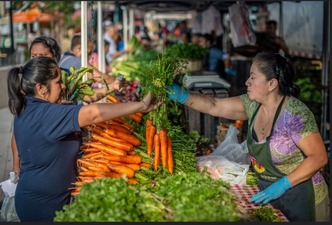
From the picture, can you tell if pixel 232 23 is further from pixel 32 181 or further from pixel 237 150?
pixel 32 181

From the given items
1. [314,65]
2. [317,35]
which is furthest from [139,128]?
[317,35]

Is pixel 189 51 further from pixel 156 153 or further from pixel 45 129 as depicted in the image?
pixel 45 129

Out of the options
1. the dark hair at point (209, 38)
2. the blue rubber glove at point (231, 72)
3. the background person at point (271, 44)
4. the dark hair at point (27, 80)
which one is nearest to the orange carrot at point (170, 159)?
the dark hair at point (27, 80)

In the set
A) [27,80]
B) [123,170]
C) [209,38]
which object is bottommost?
[123,170]

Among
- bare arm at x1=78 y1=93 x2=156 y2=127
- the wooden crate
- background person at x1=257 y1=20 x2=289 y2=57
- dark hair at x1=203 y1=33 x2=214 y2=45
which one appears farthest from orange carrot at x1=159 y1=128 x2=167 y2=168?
dark hair at x1=203 y1=33 x2=214 y2=45

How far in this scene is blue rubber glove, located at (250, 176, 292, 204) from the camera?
3705mm

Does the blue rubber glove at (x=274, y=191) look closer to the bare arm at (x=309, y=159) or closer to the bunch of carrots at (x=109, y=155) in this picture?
the bare arm at (x=309, y=159)

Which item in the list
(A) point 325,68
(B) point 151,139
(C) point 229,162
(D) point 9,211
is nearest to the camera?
(D) point 9,211

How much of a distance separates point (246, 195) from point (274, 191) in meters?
0.37

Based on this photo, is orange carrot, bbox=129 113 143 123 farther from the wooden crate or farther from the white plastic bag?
the wooden crate

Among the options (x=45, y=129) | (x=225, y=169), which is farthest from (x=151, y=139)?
(x=45, y=129)

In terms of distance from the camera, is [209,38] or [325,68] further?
[209,38]

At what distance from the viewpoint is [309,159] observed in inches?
144

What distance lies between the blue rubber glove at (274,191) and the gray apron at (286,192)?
98 mm
